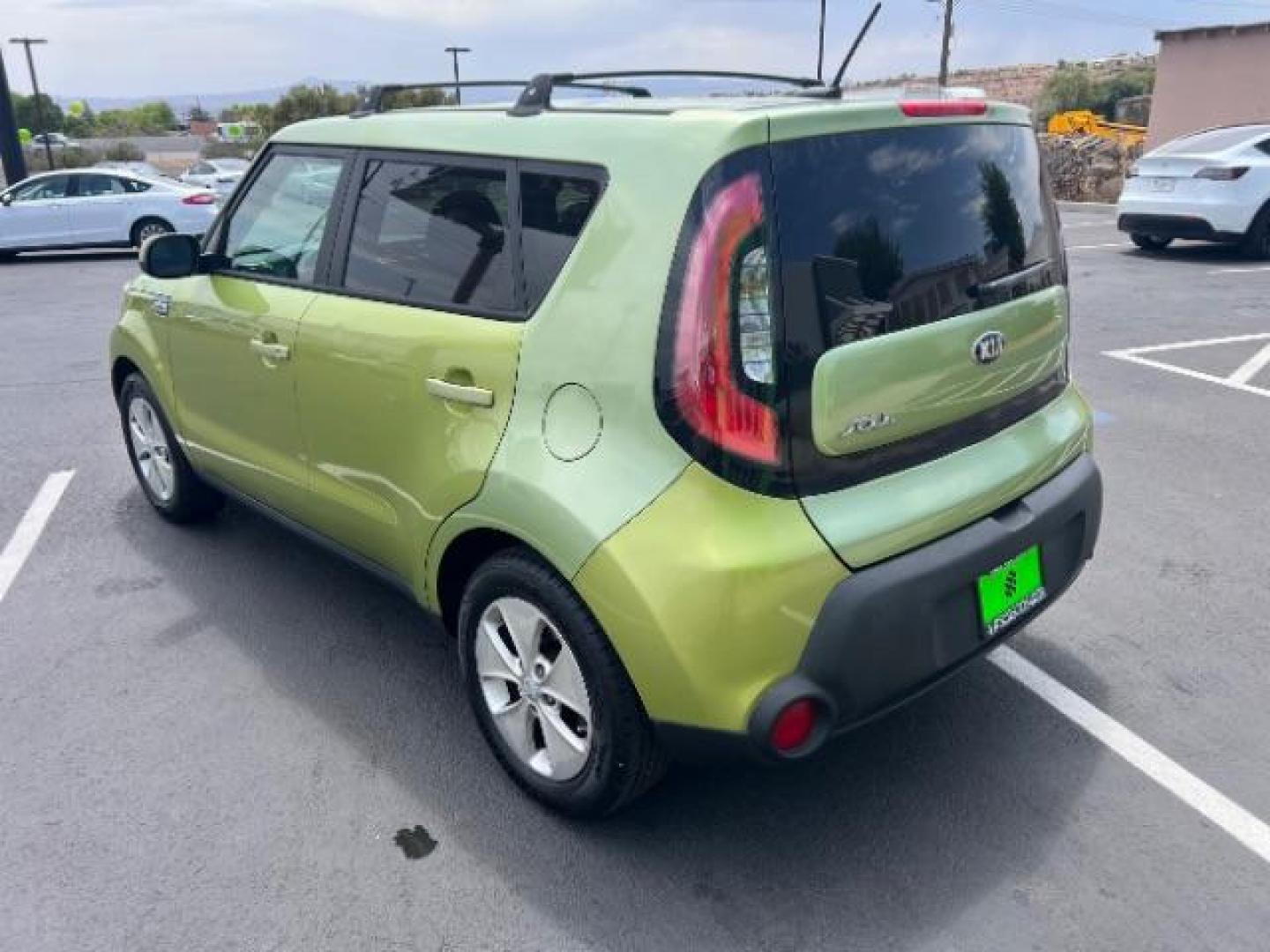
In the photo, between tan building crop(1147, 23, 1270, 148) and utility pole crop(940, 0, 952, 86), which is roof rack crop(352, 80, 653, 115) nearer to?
tan building crop(1147, 23, 1270, 148)

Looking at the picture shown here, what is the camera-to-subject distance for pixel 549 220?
2.55 m

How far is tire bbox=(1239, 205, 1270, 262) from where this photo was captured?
12.0 meters

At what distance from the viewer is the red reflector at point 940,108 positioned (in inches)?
96.9

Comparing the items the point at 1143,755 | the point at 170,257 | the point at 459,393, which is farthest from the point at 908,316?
the point at 170,257

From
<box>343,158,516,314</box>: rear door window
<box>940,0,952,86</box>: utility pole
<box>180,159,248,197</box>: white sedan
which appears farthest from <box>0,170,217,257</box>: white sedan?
<box>940,0,952,86</box>: utility pole

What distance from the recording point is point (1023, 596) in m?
2.66

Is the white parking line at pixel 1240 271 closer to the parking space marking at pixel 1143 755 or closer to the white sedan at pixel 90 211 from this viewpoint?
the parking space marking at pixel 1143 755

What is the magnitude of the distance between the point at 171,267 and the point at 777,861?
111 inches

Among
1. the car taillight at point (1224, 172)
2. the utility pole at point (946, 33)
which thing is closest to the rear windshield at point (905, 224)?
the car taillight at point (1224, 172)

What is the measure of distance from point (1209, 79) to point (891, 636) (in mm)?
28764

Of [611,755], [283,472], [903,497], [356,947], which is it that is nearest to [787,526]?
[903,497]

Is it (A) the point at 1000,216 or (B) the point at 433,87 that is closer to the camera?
(A) the point at 1000,216

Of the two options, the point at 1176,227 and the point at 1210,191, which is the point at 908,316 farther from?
the point at 1176,227

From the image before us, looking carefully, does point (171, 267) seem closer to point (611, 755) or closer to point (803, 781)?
point (611, 755)
